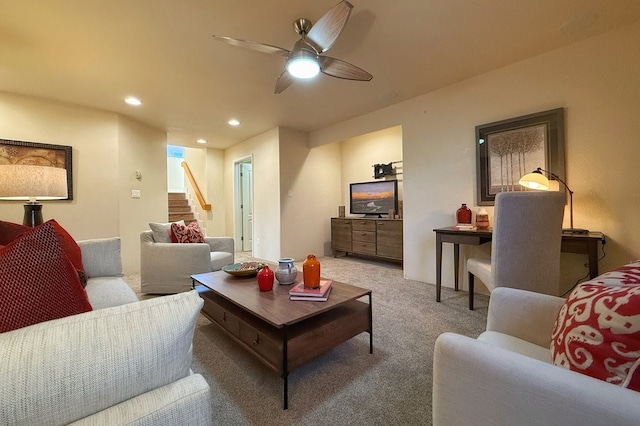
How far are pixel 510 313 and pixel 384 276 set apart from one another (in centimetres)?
255

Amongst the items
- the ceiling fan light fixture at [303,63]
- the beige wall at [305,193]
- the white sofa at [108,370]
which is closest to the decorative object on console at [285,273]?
the white sofa at [108,370]

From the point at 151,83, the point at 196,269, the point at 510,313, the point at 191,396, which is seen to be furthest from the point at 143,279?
the point at 510,313

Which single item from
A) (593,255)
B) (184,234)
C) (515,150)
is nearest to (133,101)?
(184,234)

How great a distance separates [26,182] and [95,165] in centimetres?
191

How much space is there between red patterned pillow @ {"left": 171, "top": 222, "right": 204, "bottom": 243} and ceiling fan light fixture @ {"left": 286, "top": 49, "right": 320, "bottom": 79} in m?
2.14

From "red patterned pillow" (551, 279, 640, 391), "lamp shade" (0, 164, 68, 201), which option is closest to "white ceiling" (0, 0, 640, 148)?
"lamp shade" (0, 164, 68, 201)

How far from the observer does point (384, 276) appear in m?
3.67

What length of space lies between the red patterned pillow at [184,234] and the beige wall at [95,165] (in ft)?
4.74

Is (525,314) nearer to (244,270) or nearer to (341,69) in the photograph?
(244,270)

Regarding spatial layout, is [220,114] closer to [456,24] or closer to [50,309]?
[456,24]

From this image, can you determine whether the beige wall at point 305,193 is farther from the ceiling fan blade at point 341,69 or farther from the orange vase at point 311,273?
the orange vase at point 311,273

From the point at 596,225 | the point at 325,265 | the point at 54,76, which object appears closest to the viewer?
the point at 596,225

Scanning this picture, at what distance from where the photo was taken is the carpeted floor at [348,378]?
124cm

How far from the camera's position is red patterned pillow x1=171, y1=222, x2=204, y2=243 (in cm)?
300
